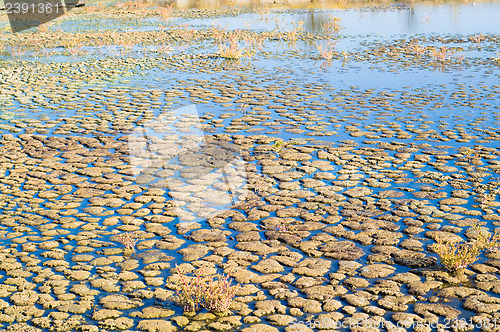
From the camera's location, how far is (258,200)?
6121mm

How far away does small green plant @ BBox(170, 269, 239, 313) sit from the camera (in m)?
4.07

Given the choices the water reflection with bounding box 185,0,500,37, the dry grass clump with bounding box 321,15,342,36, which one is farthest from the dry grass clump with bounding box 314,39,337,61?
the water reflection with bounding box 185,0,500,37

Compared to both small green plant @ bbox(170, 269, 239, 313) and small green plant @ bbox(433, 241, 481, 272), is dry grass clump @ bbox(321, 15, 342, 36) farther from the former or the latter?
small green plant @ bbox(170, 269, 239, 313)

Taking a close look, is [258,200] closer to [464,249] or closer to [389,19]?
[464,249]

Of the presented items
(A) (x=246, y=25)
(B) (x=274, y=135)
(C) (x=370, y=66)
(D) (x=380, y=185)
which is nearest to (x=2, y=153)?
(B) (x=274, y=135)

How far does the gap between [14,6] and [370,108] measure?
25615 millimetres

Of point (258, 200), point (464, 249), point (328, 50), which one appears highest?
point (328, 50)

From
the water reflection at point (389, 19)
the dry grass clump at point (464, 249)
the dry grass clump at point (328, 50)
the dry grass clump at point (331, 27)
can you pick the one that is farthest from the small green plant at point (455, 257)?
the dry grass clump at point (331, 27)

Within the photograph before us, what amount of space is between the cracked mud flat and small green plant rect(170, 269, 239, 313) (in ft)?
0.28

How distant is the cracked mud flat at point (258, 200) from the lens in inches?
165

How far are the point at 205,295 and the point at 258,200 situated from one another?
211 cm

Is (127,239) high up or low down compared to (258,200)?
up

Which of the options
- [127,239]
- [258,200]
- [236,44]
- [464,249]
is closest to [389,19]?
[236,44]

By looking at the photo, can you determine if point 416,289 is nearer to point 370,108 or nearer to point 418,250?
point 418,250
